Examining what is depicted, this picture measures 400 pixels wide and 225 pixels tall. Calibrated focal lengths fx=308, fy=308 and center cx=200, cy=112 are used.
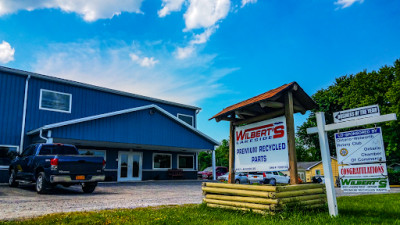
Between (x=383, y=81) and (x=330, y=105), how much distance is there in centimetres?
918

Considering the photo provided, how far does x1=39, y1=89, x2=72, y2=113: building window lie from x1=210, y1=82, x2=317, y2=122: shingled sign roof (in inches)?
599

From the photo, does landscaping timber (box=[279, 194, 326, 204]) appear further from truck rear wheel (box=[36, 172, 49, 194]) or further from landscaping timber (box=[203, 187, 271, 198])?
truck rear wheel (box=[36, 172, 49, 194])

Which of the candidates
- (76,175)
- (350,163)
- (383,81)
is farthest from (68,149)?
(383,81)

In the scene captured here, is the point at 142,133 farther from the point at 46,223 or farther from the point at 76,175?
the point at 46,223

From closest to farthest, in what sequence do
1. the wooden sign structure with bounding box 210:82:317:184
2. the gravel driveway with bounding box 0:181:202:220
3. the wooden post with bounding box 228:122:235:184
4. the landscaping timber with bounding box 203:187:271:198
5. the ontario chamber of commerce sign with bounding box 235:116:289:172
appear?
the landscaping timber with bounding box 203:187:271:198 < the wooden sign structure with bounding box 210:82:317:184 < the ontario chamber of commerce sign with bounding box 235:116:289:172 < the gravel driveway with bounding box 0:181:202:220 < the wooden post with bounding box 228:122:235:184

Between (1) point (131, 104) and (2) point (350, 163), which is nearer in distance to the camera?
(2) point (350, 163)

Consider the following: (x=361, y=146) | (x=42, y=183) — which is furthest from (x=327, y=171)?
(x=42, y=183)

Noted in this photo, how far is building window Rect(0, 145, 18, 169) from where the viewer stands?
17.5m

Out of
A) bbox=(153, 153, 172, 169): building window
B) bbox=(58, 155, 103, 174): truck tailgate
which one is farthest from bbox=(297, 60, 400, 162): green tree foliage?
bbox=(58, 155, 103, 174): truck tailgate

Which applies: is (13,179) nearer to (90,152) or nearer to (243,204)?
(90,152)

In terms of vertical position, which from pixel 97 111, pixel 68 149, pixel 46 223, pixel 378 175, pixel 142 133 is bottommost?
pixel 46 223

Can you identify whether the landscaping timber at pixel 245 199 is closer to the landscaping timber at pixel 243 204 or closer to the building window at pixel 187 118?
the landscaping timber at pixel 243 204

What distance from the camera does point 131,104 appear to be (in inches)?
977

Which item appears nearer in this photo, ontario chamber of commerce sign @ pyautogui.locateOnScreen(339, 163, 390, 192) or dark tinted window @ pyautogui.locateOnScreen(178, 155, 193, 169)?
ontario chamber of commerce sign @ pyautogui.locateOnScreen(339, 163, 390, 192)
